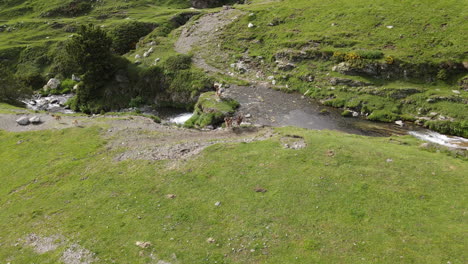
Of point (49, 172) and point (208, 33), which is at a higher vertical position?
point (208, 33)

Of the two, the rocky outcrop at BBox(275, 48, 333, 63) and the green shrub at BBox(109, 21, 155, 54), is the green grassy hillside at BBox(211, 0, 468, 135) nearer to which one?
the rocky outcrop at BBox(275, 48, 333, 63)

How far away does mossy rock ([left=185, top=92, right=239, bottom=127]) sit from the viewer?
48.8 meters

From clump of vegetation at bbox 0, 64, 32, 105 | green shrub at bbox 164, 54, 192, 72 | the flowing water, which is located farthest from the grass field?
A: green shrub at bbox 164, 54, 192, 72

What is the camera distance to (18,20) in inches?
4419

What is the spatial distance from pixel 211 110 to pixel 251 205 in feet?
97.3

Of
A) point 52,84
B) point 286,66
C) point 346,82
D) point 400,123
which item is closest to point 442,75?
point 400,123

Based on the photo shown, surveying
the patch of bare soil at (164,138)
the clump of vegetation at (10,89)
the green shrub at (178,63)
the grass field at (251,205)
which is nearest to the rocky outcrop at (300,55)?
the green shrub at (178,63)

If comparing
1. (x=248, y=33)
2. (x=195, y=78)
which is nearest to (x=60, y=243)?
(x=195, y=78)

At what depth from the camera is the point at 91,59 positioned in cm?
6341

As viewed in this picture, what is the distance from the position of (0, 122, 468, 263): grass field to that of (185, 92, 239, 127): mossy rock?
15.5 meters

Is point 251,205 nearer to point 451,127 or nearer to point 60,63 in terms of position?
→ point 451,127

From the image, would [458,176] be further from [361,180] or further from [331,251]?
[331,251]

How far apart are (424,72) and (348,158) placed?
111ft

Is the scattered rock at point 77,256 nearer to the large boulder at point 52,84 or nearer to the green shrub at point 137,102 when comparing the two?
the green shrub at point 137,102
